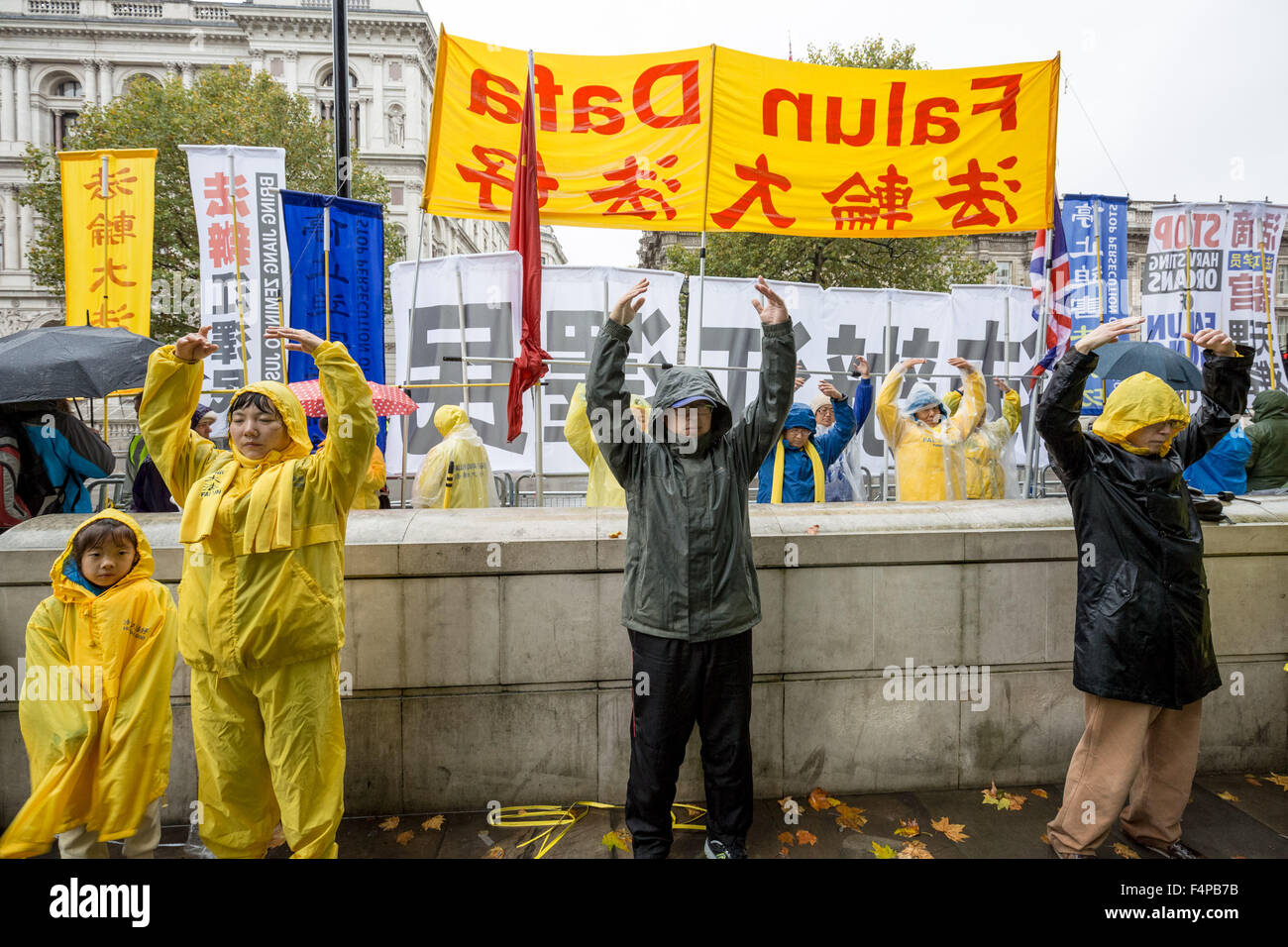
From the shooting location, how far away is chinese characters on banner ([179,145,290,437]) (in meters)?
7.85

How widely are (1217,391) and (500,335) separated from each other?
6.44m

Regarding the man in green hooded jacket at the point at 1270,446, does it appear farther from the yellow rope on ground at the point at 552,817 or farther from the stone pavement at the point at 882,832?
the yellow rope on ground at the point at 552,817

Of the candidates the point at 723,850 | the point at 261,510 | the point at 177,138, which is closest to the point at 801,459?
the point at 723,850

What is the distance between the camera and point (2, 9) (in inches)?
1423

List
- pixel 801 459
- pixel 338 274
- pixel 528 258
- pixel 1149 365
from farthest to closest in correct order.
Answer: pixel 338 274
pixel 801 459
pixel 1149 365
pixel 528 258

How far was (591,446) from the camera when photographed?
4898 millimetres

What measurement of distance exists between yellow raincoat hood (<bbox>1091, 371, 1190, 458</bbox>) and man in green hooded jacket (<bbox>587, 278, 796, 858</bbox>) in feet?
4.58

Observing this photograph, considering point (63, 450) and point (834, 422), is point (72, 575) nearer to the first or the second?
point (63, 450)

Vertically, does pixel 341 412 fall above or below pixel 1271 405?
below

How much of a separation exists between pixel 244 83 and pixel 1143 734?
2661cm

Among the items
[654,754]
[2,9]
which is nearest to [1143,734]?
[654,754]

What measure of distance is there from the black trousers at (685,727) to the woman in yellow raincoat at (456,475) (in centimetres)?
302

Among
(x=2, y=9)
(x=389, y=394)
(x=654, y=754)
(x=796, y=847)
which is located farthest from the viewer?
(x=2, y=9)
